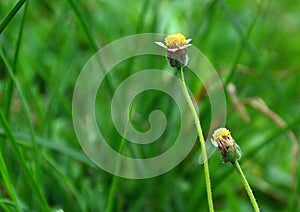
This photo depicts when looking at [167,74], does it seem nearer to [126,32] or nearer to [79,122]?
[79,122]

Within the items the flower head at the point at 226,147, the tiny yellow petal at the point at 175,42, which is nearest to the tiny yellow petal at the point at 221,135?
the flower head at the point at 226,147

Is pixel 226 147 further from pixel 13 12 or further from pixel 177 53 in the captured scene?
pixel 13 12

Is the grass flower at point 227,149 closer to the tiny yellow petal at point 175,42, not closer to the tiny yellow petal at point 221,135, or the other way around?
the tiny yellow petal at point 221,135

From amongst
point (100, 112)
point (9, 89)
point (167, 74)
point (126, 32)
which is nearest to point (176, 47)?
point (9, 89)

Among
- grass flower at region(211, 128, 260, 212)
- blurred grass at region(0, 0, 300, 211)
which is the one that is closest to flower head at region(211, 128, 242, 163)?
grass flower at region(211, 128, 260, 212)

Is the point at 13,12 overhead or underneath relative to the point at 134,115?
underneath

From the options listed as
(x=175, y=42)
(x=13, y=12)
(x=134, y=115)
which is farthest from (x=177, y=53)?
(x=134, y=115)
